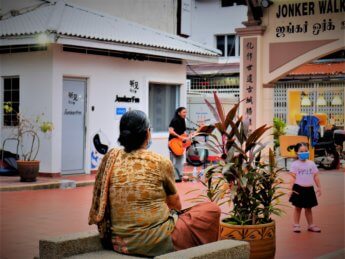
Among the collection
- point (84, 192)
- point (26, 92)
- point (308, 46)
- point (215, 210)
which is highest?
point (308, 46)

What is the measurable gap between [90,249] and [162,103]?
630 inches

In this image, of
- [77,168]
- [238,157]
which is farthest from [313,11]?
[238,157]

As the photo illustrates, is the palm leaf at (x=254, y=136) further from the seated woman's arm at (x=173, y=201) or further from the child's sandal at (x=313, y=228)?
the child's sandal at (x=313, y=228)

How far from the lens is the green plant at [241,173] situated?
724 centimetres

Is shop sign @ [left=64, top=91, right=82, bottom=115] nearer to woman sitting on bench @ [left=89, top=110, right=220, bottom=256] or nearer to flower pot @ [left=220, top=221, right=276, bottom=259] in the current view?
flower pot @ [left=220, top=221, right=276, bottom=259]

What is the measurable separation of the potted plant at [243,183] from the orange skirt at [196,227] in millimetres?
1462

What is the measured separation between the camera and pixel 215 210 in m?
5.63

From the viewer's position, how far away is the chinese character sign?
18.9 metres

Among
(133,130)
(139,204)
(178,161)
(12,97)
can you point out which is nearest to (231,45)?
(12,97)

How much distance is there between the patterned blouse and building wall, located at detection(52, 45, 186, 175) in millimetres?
12271

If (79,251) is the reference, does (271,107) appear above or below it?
above

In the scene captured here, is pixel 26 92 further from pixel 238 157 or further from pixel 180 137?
pixel 238 157

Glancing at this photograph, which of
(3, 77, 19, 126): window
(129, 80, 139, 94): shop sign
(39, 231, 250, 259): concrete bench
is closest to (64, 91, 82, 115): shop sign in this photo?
(3, 77, 19, 126): window

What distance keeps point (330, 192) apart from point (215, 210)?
10.3 metres
